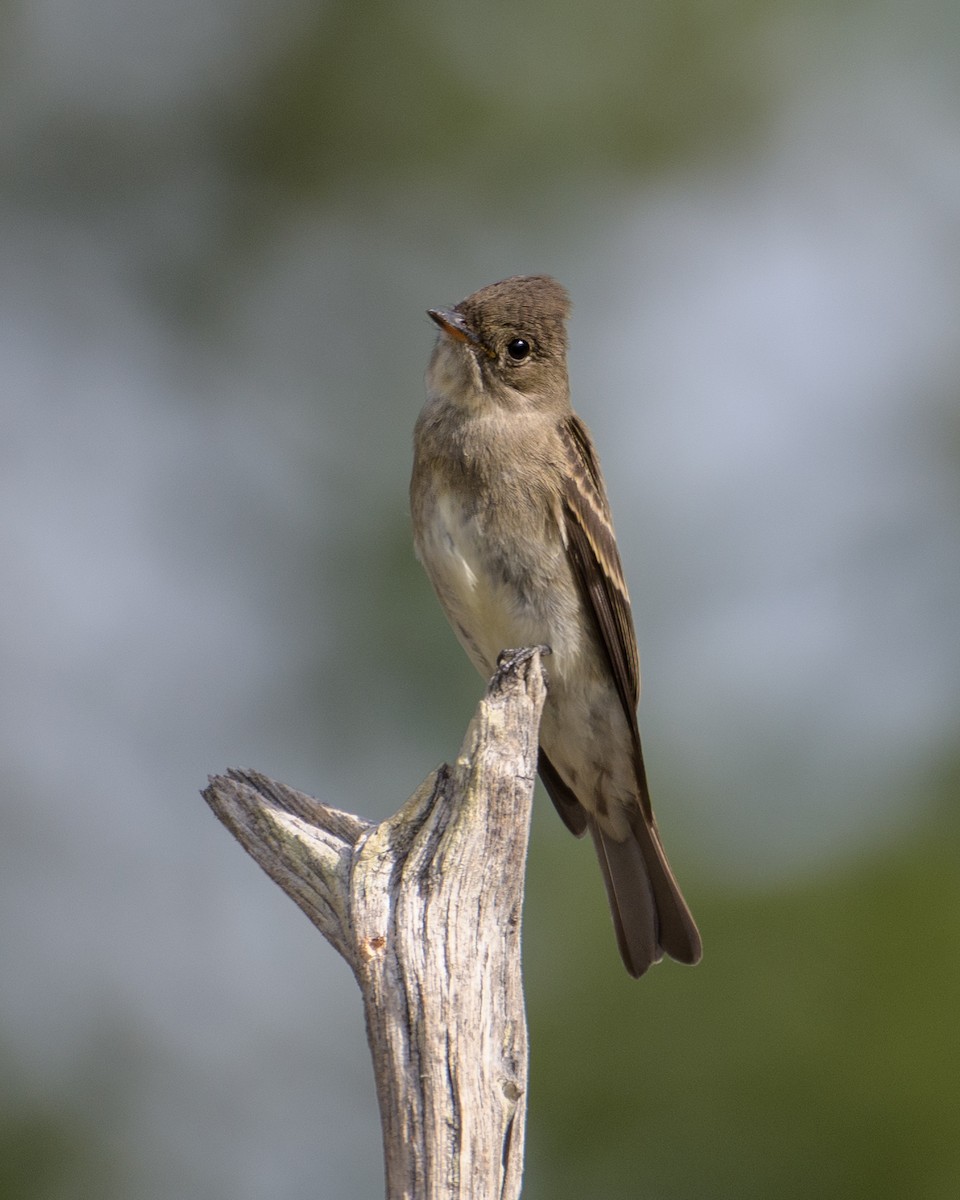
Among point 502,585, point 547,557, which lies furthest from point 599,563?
point 502,585

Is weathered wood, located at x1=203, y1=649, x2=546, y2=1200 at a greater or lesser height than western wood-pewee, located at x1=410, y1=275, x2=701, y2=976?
lesser

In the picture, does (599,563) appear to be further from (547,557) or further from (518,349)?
(518,349)

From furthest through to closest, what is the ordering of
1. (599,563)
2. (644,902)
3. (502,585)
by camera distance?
(644,902)
(599,563)
(502,585)

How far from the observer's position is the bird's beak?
4887 mm

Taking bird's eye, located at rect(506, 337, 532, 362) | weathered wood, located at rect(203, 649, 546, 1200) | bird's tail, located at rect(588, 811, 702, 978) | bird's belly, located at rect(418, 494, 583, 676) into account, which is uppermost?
bird's eye, located at rect(506, 337, 532, 362)

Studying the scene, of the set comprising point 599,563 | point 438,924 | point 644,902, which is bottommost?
point 438,924

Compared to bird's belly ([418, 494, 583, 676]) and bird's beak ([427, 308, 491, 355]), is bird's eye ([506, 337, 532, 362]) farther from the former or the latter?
bird's belly ([418, 494, 583, 676])

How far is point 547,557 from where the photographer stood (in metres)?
4.64

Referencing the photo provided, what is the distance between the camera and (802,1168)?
561 centimetres

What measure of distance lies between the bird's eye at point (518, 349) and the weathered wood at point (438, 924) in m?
1.77

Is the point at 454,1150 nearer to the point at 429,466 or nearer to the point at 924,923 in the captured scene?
the point at 429,466

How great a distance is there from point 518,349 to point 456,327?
218 millimetres

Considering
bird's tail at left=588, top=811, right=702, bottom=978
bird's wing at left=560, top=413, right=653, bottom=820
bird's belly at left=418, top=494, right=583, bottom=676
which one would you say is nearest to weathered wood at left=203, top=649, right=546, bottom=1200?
bird's belly at left=418, top=494, right=583, bottom=676

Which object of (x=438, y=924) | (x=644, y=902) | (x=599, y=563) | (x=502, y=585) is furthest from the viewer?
(x=644, y=902)
